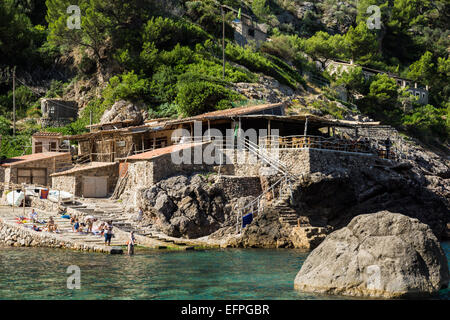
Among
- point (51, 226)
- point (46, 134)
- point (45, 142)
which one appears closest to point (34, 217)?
point (51, 226)

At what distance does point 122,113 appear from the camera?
47.3 metres

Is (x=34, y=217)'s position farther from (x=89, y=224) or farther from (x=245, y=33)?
(x=245, y=33)

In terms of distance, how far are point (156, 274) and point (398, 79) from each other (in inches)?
2497

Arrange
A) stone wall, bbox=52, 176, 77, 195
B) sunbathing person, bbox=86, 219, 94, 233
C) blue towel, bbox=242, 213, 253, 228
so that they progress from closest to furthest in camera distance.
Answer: sunbathing person, bbox=86, 219, 94, 233 < blue towel, bbox=242, 213, 253, 228 < stone wall, bbox=52, 176, 77, 195

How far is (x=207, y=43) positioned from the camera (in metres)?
57.2

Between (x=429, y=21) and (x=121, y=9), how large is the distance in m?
63.5

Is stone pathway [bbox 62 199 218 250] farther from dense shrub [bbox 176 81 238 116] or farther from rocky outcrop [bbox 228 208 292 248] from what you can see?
dense shrub [bbox 176 81 238 116]

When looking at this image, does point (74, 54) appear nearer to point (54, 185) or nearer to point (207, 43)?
point (207, 43)

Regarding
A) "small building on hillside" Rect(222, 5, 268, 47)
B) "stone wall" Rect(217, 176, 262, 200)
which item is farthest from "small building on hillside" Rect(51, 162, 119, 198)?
"small building on hillside" Rect(222, 5, 268, 47)

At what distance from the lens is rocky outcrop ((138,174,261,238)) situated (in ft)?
98.6

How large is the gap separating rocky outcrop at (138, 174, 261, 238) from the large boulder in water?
13.6 meters

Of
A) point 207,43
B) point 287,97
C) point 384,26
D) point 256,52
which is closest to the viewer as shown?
point 287,97

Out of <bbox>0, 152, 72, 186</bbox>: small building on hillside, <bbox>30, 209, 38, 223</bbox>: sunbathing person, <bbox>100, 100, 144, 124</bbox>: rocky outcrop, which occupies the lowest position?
<bbox>30, 209, 38, 223</bbox>: sunbathing person
